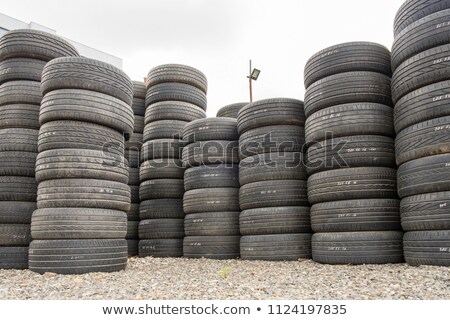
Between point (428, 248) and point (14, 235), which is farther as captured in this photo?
point (14, 235)

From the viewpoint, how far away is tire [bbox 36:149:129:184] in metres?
7.15

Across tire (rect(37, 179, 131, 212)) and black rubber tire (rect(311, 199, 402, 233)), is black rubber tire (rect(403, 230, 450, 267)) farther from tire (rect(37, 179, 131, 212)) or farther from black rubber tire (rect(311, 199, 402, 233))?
tire (rect(37, 179, 131, 212))

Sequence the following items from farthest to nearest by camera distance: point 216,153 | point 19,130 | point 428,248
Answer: point 216,153, point 19,130, point 428,248

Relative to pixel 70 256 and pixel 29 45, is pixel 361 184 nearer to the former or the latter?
pixel 70 256

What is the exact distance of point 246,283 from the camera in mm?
5918

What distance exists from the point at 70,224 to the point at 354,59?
6093 millimetres

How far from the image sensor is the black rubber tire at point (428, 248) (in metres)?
6.15

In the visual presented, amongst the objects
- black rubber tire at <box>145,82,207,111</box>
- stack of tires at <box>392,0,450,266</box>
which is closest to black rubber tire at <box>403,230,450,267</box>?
stack of tires at <box>392,0,450,266</box>

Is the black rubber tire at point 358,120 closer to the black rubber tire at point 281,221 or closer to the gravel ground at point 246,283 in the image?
the black rubber tire at point 281,221

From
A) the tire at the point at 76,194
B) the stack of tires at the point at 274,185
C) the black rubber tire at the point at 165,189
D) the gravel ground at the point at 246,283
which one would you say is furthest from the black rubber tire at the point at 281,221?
the tire at the point at 76,194

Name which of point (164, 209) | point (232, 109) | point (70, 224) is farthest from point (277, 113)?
point (232, 109)

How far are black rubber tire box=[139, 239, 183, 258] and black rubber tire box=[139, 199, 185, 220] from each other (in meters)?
0.62

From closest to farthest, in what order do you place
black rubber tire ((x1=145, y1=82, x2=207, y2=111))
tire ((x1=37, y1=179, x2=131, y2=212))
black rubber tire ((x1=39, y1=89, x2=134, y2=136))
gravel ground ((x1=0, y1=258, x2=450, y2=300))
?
gravel ground ((x1=0, y1=258, x2=450, y2=300)) < tire ((x1=37, y1=179, x2=131, y2=212)) < black rubber tire ((x1=39, y1=89, x2=134, y2=136)) < black rubber tire ((x1=145, y1=82, x2=207, y2=111))

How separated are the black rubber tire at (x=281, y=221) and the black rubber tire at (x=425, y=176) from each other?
2234mm
